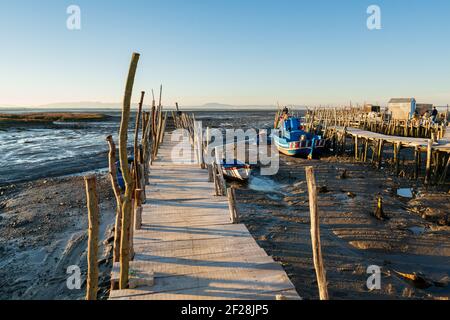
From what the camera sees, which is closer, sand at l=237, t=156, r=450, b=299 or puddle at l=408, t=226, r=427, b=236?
sand at l=237, t=156, r=450, b=299

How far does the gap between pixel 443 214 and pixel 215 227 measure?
28.1 feet

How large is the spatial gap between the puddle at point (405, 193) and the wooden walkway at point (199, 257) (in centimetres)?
847

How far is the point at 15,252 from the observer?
26.3ft

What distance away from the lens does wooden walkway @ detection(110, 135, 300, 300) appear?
4688 mm

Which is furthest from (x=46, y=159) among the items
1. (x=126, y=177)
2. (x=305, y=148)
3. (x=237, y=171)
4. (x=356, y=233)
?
(x=356, y=233)

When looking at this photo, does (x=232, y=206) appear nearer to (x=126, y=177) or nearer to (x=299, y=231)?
(x=299, y=231)

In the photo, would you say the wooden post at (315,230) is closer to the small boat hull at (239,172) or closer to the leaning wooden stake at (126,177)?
the leaning wooden stake at (126,177)

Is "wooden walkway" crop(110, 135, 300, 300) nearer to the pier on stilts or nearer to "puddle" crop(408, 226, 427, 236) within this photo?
"puddle" crop(408, 226, 427, 236)

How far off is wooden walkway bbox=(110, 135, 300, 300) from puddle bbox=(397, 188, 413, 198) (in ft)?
27.8

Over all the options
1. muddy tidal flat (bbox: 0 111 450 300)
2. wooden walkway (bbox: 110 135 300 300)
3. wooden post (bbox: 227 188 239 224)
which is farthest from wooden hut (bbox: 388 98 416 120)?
wooden post (bbox: 227 188 239 224)

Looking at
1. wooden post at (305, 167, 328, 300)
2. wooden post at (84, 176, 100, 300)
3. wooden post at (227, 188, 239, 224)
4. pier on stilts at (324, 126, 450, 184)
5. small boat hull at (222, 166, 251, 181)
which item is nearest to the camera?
wooden post at (84, 176, 100, 300)

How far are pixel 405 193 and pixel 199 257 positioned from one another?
11294 millimetres

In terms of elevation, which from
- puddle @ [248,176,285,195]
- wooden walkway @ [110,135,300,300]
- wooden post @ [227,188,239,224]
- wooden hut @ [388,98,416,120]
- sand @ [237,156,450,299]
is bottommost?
sand @ [237,156,450,299]
